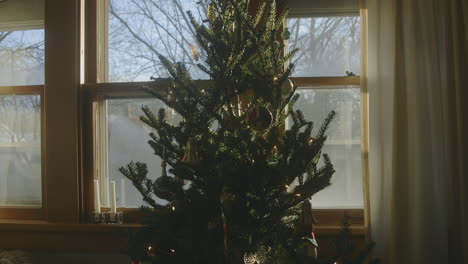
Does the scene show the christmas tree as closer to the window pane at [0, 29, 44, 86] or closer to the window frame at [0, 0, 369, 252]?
the window frame at [0, 0, 369, 252]

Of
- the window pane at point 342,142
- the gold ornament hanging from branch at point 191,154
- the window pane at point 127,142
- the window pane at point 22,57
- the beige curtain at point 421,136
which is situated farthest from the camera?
the window pane at point 22,57

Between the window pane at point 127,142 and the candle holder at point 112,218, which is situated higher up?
the window pane at point 127,142

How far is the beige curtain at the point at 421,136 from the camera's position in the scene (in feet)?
5.57

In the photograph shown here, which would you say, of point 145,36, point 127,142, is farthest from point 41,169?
point 145,36

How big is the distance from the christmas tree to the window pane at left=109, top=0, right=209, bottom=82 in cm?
69

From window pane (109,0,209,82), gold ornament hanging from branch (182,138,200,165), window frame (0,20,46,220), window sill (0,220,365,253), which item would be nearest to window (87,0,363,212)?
window pane (109,0,209,82)

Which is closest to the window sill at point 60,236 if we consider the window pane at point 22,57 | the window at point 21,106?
the window at point 21,106

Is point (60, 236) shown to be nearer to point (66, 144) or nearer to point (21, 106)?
point (66, 144)

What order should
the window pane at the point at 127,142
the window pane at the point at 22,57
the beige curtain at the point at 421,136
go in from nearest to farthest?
the beige curtain at the point at 421,136 < the window pane at the point at 127,142 < the window pane at the point at 22,57

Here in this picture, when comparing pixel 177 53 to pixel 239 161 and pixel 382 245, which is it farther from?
pixel 382 245

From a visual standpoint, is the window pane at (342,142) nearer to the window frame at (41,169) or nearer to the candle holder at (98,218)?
Answer: the candle holder at (98,218)

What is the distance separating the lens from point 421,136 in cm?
172

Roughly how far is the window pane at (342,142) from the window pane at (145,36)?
2.34 ft

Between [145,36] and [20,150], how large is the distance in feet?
3.01
